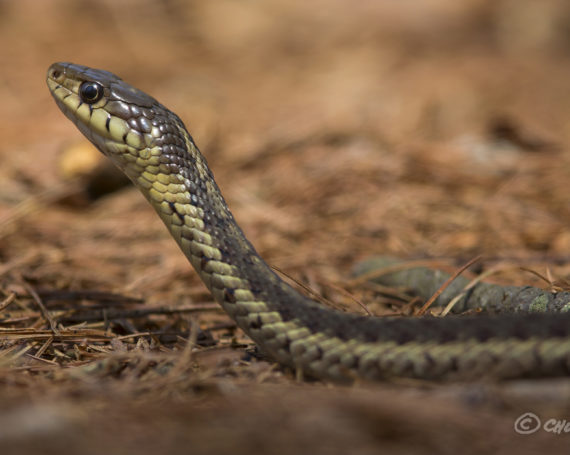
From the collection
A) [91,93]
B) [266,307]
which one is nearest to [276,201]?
[91,93]

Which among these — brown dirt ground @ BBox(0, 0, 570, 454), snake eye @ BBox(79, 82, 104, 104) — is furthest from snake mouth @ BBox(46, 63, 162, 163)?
brown dirt ground @ BBox(0, 0, 570, 454)

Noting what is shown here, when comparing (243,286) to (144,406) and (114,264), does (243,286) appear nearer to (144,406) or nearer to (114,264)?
(144,406)

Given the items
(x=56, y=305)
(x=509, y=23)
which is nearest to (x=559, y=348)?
(x=56, y=305)

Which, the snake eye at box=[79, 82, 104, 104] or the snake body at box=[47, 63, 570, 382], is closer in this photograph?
the snake body at box=[47, 63, 570, 382]

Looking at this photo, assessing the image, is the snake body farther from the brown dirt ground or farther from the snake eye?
the brown dirt ground

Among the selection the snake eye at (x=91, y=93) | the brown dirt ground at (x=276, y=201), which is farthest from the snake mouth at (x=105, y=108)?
the brown dirt ground at (x=276, y=201)

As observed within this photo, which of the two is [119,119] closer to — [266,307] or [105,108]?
[105,108]
